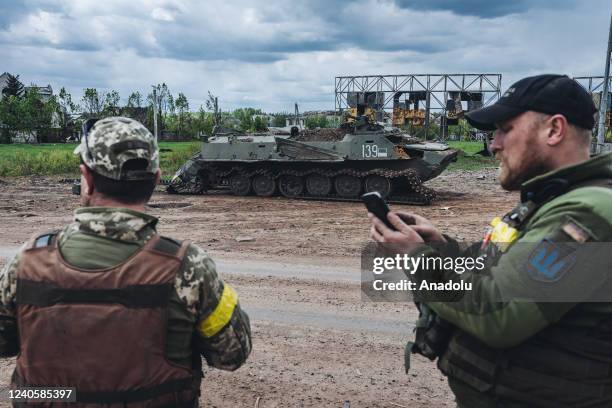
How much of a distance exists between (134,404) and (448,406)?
2.49m

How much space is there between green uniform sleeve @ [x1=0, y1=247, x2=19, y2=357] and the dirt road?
191 centimetres

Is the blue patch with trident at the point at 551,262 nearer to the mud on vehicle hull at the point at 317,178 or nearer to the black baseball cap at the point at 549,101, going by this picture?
the black baseball cap at the point at 549,101

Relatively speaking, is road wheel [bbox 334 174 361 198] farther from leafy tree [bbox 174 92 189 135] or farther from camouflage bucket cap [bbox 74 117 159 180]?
leafy tree [bbox 174 92 189 135]

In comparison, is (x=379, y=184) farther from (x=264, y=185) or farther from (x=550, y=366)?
(x=550, y=366)

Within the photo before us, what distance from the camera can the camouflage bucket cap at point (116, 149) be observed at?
198 centimetres

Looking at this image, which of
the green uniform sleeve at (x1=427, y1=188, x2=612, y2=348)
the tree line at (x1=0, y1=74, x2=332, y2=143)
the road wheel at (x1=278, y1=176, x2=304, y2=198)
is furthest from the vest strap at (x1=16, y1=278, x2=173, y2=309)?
the tree line at (x1=0, y1=74, x2=332, y2=143)

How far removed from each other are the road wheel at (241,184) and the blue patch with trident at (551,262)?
51.1ft

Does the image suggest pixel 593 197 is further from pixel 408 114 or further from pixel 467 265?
pixel 408 114

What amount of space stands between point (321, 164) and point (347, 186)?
923mm

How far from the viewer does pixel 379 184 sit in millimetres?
15430

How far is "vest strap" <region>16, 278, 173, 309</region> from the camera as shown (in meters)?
1.84

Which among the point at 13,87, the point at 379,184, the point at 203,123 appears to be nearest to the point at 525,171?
the point at 379,184

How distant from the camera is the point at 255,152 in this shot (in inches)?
661

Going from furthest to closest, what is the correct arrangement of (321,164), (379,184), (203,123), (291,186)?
(203,123) → (291,186) → (321,164) → (379,184)
